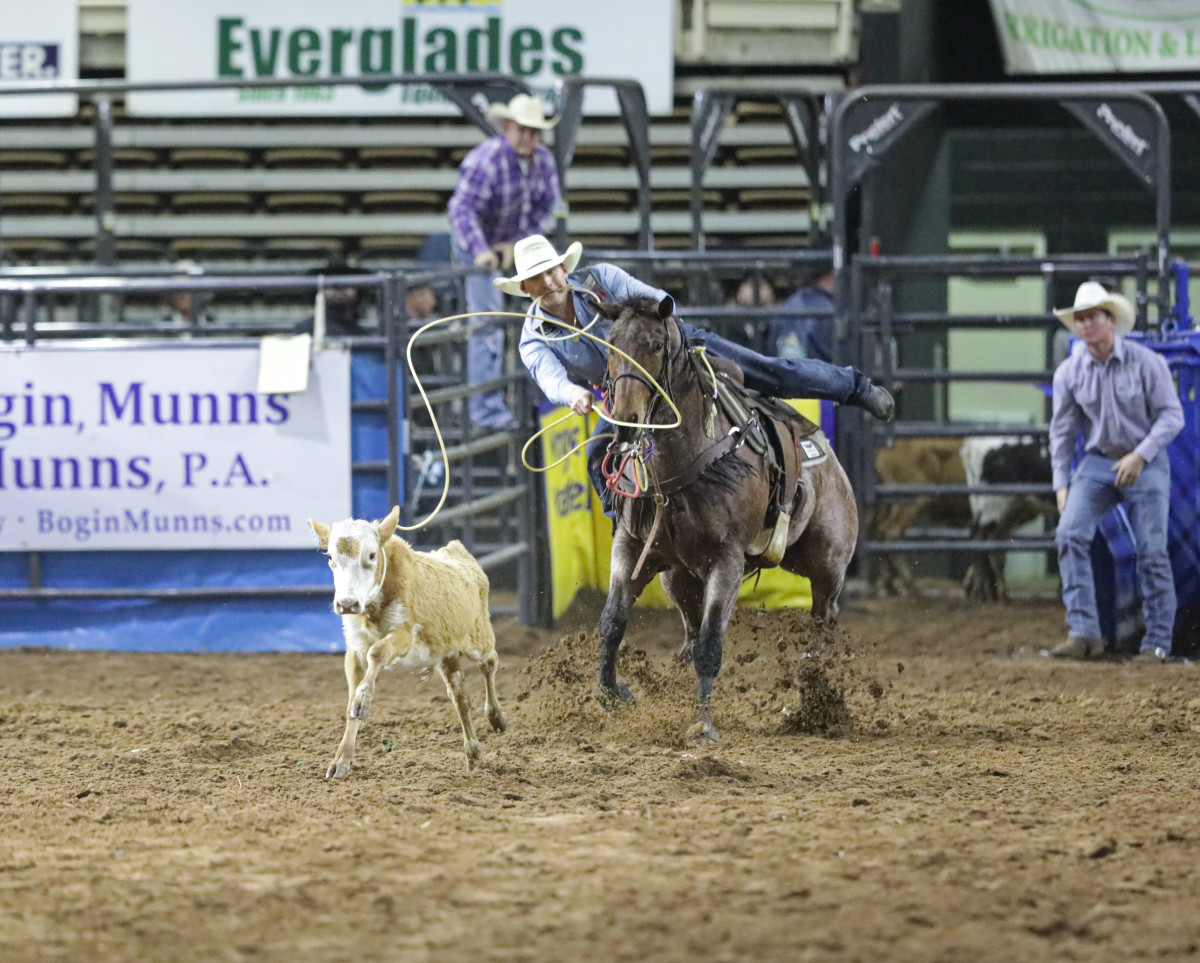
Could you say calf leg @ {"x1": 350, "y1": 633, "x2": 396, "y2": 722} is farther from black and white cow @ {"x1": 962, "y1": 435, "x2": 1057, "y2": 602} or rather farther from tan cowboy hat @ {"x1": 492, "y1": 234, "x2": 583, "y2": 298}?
black and white cow @ {"x1": 962, "y1": 435, "x2": 1057, "y2": 602}

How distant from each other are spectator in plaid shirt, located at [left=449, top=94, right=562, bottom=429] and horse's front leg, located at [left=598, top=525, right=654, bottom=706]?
2951 millimetres

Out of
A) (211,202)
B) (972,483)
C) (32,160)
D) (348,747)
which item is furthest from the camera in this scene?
(32,160)

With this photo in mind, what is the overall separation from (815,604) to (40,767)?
3225 millimetres

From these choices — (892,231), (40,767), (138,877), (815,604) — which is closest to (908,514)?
(892,231)

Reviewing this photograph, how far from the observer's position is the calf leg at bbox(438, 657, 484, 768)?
18.1ft

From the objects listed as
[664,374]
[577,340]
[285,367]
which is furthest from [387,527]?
[285,367]

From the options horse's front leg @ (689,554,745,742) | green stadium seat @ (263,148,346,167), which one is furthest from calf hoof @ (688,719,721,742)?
green stadium seat @ (263,148,346,167)

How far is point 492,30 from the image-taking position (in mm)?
12906

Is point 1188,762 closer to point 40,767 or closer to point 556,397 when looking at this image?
point 556,397

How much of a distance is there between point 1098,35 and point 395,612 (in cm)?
976

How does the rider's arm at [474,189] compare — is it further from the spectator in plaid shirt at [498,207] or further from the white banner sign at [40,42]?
the white banner sign at [40,42]

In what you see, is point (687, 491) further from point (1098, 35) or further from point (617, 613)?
point (1098, 35)

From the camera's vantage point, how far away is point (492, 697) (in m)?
6.00

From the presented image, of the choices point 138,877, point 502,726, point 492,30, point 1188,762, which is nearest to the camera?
point 138,877
